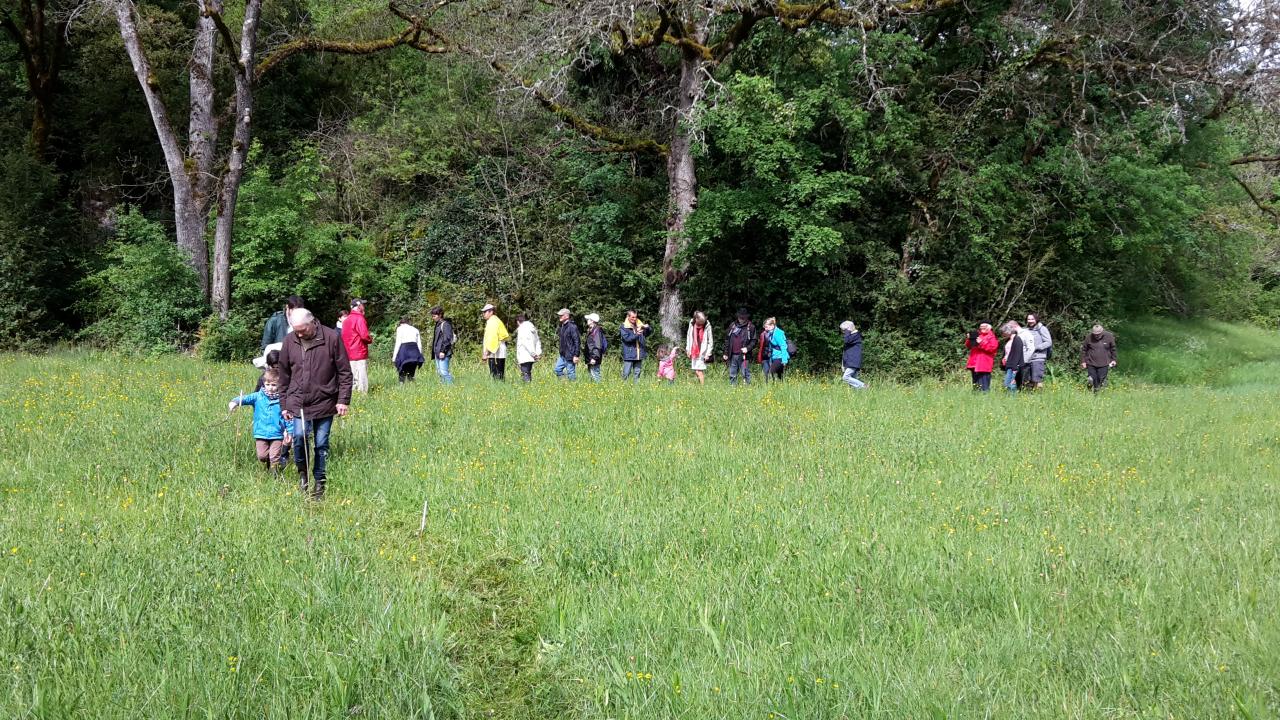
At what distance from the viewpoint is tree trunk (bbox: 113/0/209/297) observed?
1900cm

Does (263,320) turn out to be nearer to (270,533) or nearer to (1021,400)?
(270,533)

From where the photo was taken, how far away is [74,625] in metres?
4.27

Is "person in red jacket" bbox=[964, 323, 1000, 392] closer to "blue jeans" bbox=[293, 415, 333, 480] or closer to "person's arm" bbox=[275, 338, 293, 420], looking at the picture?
"blue jeans" bbox=[293, 415, 333, 480]

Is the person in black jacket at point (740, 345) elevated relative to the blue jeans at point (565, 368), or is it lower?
elevated

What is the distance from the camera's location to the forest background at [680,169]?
18.5 m

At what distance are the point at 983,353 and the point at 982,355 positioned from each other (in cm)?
5

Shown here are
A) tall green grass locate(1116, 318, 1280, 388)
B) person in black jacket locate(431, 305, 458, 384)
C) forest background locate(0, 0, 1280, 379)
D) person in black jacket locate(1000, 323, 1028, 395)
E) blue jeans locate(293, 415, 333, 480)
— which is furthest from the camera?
tall green grass locate(1116, 318, 1280, 388)

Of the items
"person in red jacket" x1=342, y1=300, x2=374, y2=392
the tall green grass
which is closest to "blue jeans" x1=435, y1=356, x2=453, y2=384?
"person in red jacket" x1=342, y1=300, x2=374, y2=392

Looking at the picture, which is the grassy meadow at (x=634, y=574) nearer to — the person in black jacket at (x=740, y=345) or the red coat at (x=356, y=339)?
the red coat at (x=356, y=339)

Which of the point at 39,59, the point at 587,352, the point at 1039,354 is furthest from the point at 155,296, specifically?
the point at 1039,354

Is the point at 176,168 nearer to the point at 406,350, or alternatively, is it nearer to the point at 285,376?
the point at 406,350

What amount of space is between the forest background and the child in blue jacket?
1090cm

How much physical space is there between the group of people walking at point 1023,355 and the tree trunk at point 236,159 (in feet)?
57.2

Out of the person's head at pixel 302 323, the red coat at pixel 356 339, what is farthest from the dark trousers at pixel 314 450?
the red coat at pixel 356 339
